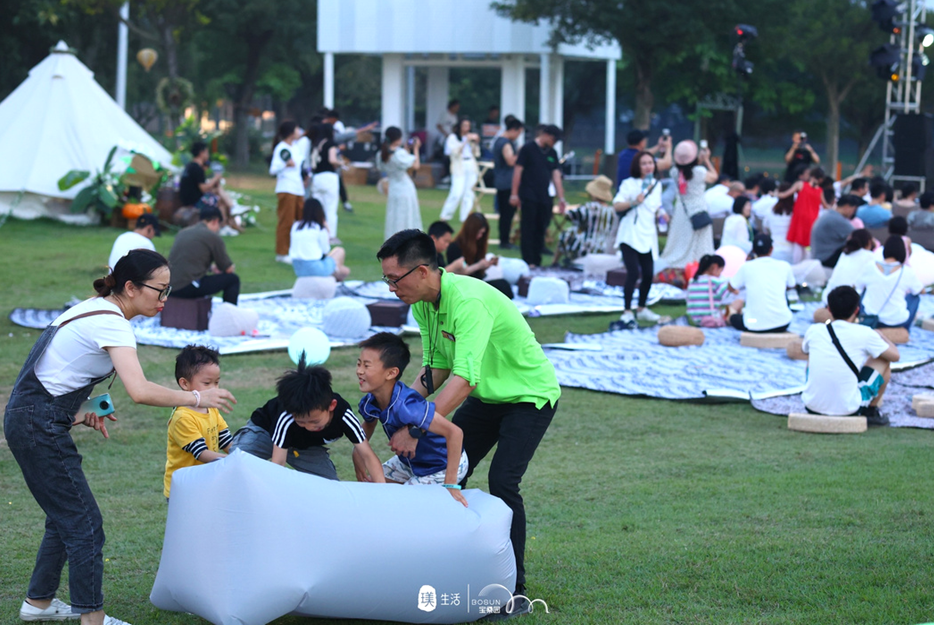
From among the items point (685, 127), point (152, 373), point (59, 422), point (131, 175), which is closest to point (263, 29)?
point (131, 175)

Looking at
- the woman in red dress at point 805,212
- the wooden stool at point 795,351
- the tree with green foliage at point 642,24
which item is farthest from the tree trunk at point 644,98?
the wooden stool at point 795,351

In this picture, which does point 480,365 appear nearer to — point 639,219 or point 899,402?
point 899,402

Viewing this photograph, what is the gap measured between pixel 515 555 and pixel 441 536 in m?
0.51

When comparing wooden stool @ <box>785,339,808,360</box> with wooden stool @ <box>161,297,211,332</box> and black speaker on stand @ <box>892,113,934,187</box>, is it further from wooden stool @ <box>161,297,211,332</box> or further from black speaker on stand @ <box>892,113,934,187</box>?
black speaker on stand @ <box>892,113,934,187</box>

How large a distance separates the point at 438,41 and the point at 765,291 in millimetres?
19029

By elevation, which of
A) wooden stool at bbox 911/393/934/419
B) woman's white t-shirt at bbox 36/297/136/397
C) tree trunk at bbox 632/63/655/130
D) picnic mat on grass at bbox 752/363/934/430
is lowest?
picnic mat on grass at bbox 752/363/934/430

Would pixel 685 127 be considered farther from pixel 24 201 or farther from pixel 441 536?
pixel 441 536

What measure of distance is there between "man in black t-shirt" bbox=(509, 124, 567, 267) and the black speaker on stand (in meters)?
7.87

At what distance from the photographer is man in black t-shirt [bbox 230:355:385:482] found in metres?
3.98

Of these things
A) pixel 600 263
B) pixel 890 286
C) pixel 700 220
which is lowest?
pixel 600 263

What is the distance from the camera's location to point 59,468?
371 cm

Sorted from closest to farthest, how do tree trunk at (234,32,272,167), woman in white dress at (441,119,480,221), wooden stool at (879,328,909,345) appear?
wooden stool at (879,328,909,345)
woman in white dress at (441,119,480,221)
tree trunk at (234,32,272,167)

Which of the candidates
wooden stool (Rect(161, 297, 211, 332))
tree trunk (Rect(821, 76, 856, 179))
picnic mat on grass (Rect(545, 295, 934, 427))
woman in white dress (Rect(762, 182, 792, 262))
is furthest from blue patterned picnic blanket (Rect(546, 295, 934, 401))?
tree trunk (Rect(821, 76, 856, 179))

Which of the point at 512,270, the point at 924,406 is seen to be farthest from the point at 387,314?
the point at 924,406
